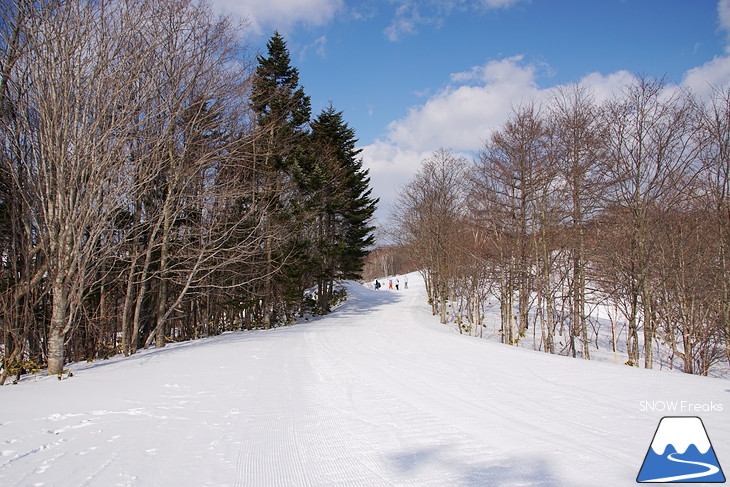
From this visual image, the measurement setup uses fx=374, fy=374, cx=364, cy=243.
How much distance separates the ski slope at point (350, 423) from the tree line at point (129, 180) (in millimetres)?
2853

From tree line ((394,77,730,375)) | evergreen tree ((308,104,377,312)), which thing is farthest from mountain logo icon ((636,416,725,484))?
evergreen tree ((308,104,377,312))

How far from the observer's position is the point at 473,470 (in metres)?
2.87

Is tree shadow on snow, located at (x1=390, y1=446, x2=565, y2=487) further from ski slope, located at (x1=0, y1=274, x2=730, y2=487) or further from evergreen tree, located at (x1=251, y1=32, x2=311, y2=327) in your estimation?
evergreen tree, located at (x1=251, y1=32, x2=311, y2=327)

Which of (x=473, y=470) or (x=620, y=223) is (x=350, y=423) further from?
(x=620, y=223)

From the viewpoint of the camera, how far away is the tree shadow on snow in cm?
267

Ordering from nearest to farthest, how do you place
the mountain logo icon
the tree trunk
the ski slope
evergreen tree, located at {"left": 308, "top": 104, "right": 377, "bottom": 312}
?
the mountain logo icon → the ski slope → the tree trunk → evergreen tree, located at {"left": 308, "top": 104, "right": 377, "bottom": 312}

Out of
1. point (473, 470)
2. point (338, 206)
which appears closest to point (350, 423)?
point (473, 470)

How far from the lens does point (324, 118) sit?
75.7 ft

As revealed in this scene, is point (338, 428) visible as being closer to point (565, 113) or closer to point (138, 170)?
point (138, 170)

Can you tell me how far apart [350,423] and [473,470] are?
159cm

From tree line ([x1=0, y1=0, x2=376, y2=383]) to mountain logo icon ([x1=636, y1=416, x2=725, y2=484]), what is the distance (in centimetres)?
938

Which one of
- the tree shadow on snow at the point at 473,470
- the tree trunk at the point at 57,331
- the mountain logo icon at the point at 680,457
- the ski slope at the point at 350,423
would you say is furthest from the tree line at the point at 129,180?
the mountain logo icon at the point at 680,457

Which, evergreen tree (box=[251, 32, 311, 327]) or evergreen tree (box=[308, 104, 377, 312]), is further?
evergreen tree (box=[308, 104, 377, 312])

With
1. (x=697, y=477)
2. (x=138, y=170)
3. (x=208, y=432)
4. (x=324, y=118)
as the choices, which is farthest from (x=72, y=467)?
(x=324, y=118)
